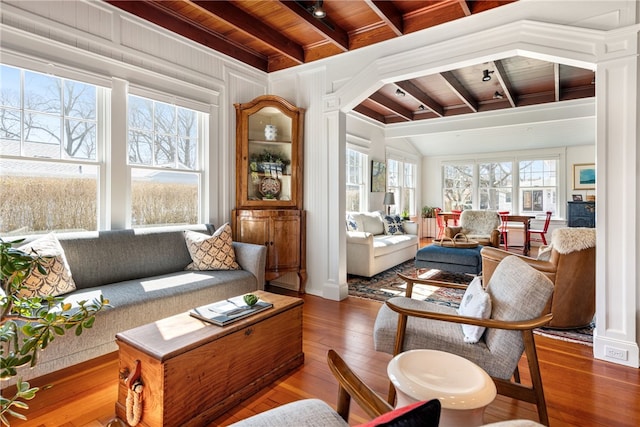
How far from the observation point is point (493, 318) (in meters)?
1.77

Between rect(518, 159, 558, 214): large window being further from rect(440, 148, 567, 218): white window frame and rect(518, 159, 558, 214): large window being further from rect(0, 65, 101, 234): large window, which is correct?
rect(0, 65, 101, 234): large window

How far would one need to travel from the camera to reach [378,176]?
719cm

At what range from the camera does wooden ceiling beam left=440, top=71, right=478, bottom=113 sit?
15.1ft

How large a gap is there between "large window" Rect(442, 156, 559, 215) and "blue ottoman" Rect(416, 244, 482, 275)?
4.97 metres

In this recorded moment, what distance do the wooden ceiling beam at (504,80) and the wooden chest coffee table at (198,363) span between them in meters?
4.11

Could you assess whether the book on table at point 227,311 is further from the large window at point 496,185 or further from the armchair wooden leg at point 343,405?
the large window at point 496,185

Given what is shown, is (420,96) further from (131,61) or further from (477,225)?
(131,61)

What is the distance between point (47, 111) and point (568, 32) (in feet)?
13.9

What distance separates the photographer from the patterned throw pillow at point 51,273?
7.08ft

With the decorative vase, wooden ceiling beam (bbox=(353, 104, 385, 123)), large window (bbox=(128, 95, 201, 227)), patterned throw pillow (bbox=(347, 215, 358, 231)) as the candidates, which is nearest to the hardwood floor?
large window (bbox=(128, 95, 201, 227))

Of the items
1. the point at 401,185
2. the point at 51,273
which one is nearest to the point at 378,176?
the point at 401,185

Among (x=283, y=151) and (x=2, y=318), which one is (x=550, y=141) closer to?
(x=283, y=151)

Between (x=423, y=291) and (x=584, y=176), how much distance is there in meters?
6.46

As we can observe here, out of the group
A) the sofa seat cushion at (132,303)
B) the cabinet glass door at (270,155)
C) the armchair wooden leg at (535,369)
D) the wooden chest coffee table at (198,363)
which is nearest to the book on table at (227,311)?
the wooden chest coffee table at (198,363)
